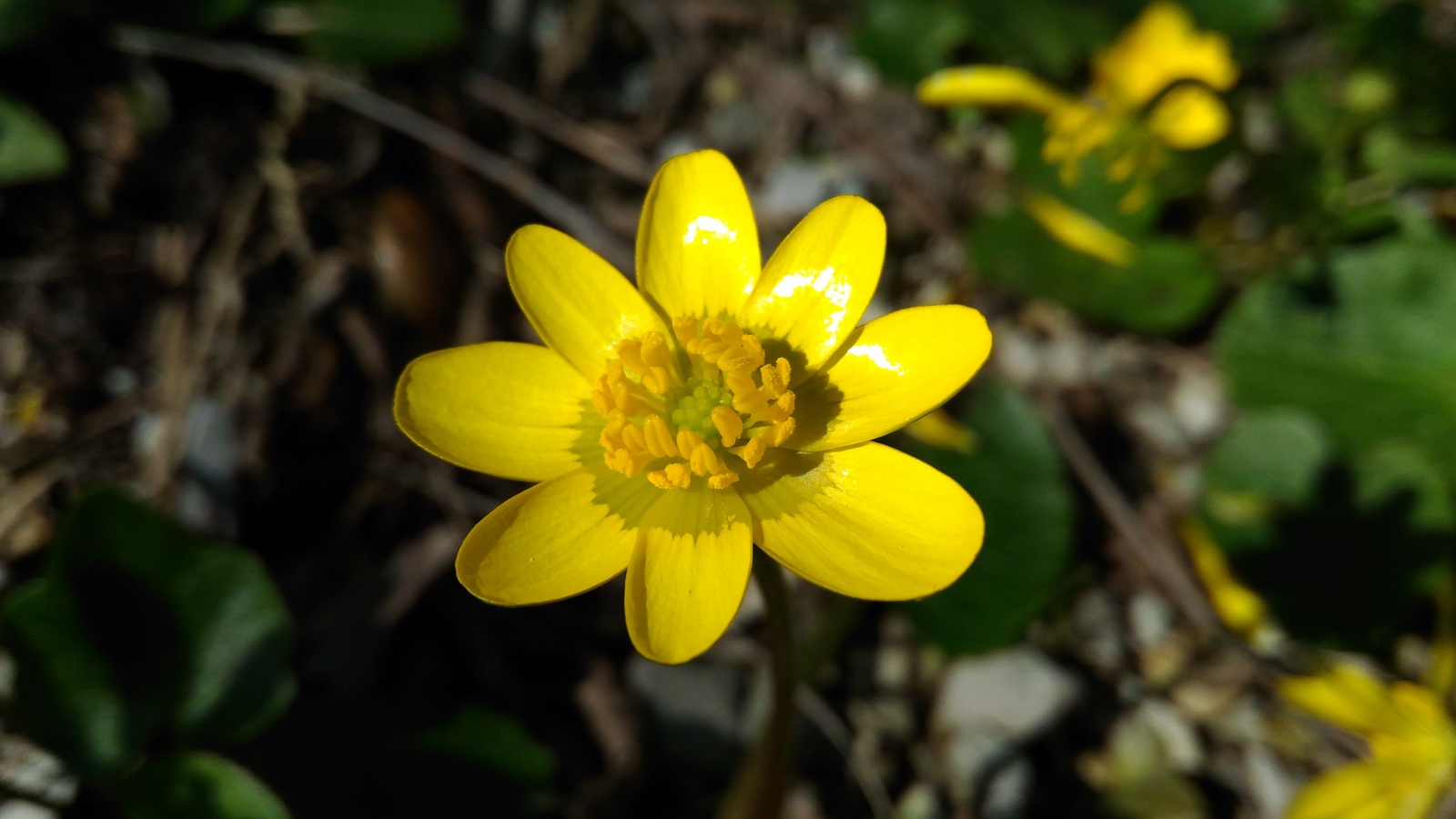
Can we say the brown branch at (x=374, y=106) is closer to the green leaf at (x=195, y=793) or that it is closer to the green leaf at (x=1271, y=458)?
the green leaf at (x=195, y=793)

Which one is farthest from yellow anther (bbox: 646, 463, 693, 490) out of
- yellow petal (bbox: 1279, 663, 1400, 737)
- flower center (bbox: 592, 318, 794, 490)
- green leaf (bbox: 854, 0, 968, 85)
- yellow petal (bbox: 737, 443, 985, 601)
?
green leaf (bbox: 854, 0, 968, 85)

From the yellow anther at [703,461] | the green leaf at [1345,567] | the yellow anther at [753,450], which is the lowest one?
the green leaf at [1345,567]

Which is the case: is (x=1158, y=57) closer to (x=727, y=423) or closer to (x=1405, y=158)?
(x=1405, y=158)

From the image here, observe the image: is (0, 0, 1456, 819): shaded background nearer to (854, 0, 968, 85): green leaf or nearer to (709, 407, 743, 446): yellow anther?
(854, 0, 968, 85): green leaf

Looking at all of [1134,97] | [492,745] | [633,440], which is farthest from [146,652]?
[1134,97]

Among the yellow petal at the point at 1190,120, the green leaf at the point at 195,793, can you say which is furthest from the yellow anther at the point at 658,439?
the yellow petal at the point at 1190,120

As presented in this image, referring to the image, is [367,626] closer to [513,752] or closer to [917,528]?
[513,752]
